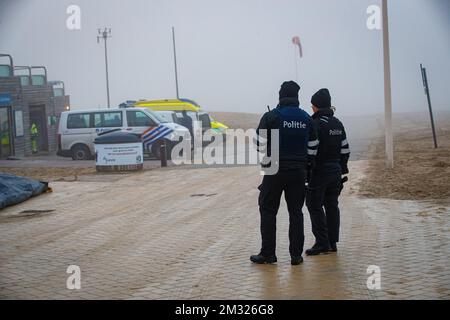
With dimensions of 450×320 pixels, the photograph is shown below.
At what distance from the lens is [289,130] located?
8.04m

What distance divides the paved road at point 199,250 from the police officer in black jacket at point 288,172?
26 cm

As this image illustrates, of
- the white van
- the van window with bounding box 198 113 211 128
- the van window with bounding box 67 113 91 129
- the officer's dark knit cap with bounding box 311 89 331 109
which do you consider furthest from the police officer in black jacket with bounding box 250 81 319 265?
the van window with bounding box 198 113 211 128

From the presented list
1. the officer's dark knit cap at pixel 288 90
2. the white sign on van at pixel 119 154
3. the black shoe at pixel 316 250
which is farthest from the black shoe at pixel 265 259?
the white sign on van at pixel 119 154

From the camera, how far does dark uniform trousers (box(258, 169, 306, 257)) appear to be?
809cm

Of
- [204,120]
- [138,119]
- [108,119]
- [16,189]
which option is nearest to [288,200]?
[16,189]

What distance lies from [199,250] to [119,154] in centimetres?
1262

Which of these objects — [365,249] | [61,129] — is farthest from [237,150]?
[365,249]

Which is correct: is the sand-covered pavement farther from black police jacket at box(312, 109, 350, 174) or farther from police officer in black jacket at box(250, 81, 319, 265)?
black police jacket at box(312, 109, 350, 174)

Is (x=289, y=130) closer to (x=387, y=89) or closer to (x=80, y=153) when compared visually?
(x=387, y=89)

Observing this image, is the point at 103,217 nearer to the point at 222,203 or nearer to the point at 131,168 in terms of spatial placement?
the point at 222,203

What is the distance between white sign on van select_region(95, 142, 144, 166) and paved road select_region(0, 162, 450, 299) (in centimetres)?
591
